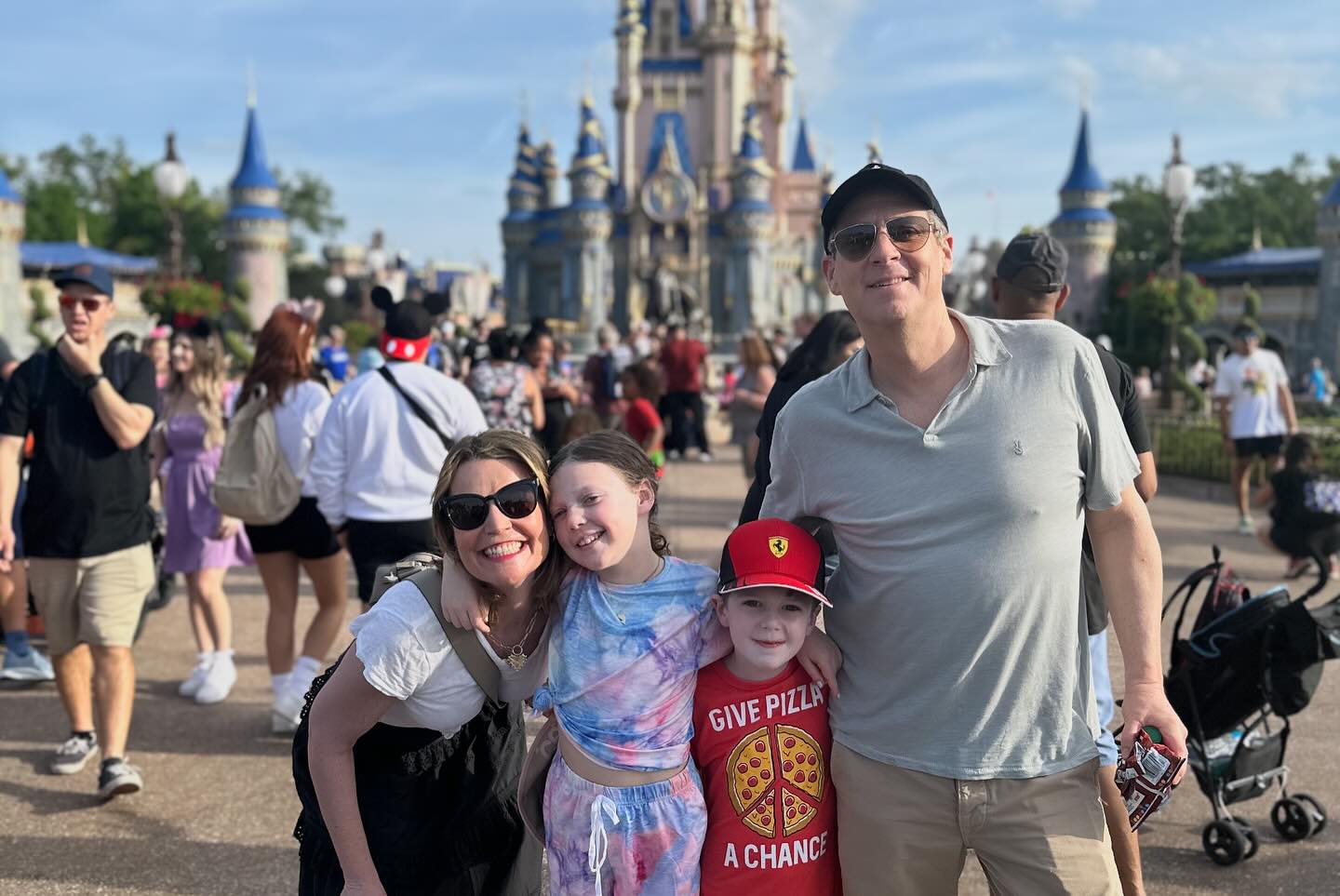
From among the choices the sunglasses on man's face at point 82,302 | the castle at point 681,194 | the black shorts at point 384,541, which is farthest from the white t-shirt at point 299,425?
the castle at point 681,194

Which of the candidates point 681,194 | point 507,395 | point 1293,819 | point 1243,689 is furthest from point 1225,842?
point 681,194

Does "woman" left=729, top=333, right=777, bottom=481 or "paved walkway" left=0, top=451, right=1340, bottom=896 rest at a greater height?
"woman" left=729, top=333, right=777, bottom=481

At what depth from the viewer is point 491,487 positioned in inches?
88.1

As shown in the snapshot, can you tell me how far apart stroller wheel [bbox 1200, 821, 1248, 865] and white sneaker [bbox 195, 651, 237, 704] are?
429cm

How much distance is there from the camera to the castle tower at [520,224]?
56.4 metres

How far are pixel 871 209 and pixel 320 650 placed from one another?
3.74 meters

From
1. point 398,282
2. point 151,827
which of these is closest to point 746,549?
point 151,827

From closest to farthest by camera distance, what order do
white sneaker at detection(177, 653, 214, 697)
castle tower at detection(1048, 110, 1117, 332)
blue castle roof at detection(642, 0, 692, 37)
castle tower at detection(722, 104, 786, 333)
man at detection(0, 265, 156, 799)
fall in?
man at detection(0, 265, 156, 799) < white sneaker at detection(177, 653, 214, 697) < castle tower at detection(1048, 110, 1117, 332) < castle tower at detection(722, 104, 786, 333) < blue castle roof at detection(642, 0, 692, 37)

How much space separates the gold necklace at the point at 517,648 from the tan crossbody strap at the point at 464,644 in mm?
32

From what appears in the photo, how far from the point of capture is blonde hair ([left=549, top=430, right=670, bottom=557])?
2283 millimetres

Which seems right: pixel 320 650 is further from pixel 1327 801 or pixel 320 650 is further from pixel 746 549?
pixel 1327 801

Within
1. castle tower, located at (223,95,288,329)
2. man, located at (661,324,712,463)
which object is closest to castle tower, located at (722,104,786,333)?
castle tower, located at (223,95,288,329)

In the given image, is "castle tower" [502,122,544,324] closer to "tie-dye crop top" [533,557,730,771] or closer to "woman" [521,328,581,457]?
"woman" [521,328,581,457]

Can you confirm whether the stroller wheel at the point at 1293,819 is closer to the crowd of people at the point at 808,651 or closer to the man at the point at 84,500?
the crowd of people at the point at 808,651
